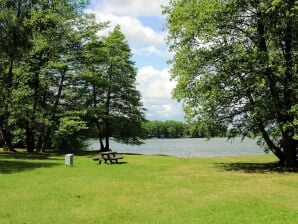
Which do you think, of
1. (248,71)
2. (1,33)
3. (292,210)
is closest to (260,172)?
(248,71)

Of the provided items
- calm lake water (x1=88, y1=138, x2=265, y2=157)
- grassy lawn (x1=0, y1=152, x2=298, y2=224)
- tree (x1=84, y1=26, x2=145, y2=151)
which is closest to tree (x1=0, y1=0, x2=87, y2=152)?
tree (x1=84, y1=26, x2=145, y2=151)

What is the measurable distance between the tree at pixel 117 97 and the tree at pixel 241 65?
21733 mm

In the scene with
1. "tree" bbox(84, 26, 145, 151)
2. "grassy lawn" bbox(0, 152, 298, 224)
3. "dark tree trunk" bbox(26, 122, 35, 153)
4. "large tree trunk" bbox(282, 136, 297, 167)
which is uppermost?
"tree" bbox(84, 26, 145, 151)

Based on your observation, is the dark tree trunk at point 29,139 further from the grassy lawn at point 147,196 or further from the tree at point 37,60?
the grassy lawn at point 147,196

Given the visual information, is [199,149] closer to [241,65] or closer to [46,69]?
[46,69]

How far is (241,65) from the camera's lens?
79.5 feet

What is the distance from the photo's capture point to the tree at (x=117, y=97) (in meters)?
48.3

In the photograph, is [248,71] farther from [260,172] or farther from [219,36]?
[260,172]

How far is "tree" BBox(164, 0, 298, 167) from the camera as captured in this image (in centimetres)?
2414

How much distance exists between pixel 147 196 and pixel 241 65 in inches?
422

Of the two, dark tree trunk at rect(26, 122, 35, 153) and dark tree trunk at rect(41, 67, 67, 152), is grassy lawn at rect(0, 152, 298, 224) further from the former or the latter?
dark tree trunk at rect(26, 122, 35, 153)

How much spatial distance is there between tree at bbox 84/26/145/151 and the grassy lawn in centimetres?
Answer: 2377

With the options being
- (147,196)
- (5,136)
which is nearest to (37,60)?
(5,136)

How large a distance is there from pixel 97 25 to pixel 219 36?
19.8 m
